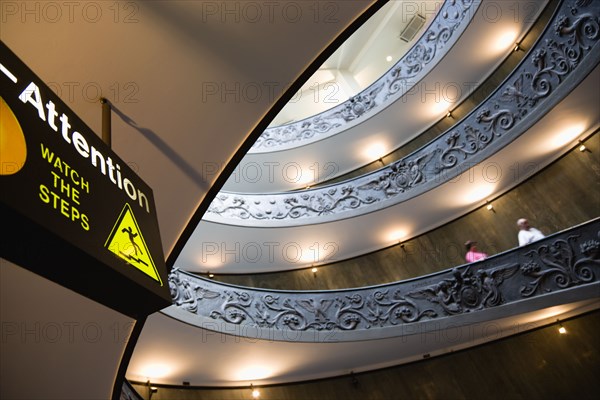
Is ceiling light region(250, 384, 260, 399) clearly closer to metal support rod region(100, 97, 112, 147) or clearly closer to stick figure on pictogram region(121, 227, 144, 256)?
metal support rod region(100, 97, 112, 147)

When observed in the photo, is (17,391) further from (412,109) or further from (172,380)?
(412,109)

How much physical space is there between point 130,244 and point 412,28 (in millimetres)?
18455

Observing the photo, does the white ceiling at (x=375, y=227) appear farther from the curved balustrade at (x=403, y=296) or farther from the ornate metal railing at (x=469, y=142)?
the curved balustrade at (x=403, y=296)

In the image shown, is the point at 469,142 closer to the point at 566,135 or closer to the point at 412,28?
the point at 566,135

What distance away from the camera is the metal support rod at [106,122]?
3438 mm

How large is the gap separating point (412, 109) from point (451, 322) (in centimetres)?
730

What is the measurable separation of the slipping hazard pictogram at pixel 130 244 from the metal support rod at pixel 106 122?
3.83 feet

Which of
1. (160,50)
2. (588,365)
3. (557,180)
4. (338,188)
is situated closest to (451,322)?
(588,365)

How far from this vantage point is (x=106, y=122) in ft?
11.9

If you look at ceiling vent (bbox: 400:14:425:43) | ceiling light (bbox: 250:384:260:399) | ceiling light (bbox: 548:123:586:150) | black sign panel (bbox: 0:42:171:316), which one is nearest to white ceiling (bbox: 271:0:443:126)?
ceiling vent (bbox: 400:14:425:43)

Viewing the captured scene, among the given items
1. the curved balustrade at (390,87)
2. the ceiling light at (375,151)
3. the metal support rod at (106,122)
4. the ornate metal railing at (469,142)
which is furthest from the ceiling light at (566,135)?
the metal support rod at (106,122)

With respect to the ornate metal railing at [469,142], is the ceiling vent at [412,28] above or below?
above

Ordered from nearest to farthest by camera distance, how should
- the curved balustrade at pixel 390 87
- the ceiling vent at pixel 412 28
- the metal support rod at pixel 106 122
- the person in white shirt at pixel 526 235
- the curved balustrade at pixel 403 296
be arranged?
the metal support rod at pixel 106 122 → the curved balustrade at pixel 403 296 → the person in white shirt at pixel 526 235 → the curved balustrade at pixel 390 87 → the ceiling vent at pixel 412 28

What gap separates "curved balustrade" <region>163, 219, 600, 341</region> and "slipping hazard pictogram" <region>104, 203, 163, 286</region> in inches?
269
